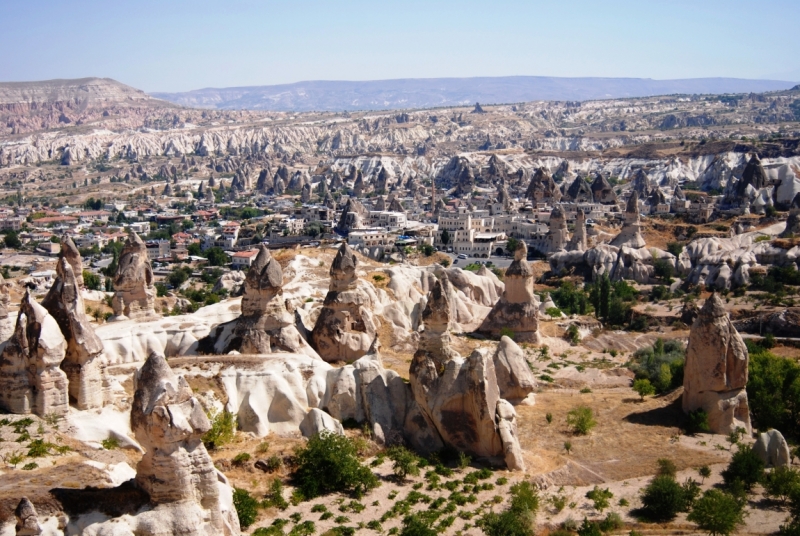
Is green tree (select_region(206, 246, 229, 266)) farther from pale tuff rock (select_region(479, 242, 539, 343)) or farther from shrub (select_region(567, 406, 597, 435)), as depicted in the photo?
shrub (select_region(567, 406, 597, 435))

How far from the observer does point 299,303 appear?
27578 millimetres

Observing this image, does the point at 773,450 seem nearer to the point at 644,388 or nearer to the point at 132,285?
the point at 644,388

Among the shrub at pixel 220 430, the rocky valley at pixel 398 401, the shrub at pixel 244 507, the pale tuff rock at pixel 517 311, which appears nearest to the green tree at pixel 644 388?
the rocky valley at pixel 398 401

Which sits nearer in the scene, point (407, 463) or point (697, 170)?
point (407, 463)

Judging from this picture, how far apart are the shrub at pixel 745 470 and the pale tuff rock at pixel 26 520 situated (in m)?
12.7

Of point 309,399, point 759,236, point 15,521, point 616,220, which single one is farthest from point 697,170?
point 15,521

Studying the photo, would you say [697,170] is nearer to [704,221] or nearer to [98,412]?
[704,221]

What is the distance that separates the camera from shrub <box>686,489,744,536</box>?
14648 mm

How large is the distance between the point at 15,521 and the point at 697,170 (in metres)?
116

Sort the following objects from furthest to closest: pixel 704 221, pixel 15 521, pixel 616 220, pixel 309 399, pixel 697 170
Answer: pixel 697 170 → pixel 616 220 → pixel 704 221 → pixel 309 399 → pixel 15 521

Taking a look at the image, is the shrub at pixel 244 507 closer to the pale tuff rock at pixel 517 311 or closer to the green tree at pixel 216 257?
the pale tuff rock at pixel 517 311

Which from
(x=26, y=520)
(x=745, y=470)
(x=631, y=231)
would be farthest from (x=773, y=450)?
(x=631, y=231)

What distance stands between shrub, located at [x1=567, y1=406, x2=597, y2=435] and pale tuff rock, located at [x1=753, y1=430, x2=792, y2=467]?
368cm

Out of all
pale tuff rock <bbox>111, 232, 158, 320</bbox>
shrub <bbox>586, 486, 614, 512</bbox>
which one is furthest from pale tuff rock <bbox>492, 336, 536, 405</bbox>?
pale tuff rock <bbox>111, 232, 158, 320</bbox>
